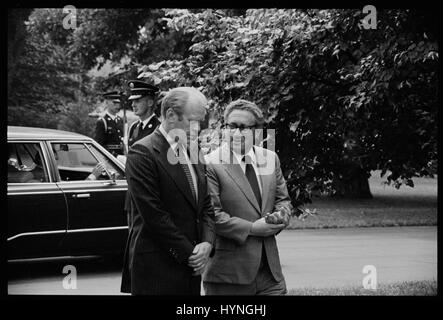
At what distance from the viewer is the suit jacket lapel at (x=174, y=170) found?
414cm

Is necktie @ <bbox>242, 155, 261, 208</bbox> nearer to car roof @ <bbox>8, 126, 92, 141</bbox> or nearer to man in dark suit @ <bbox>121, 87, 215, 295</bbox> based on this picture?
man in dark suit @ <bbox>121, 87, 215, 295</bbox>

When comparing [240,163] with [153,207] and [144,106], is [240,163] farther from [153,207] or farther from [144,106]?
[144,106]

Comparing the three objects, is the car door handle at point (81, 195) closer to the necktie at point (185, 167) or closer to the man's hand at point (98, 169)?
the man's hand at point (98, 169)

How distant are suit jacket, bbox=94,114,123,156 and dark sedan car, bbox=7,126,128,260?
182 centimetres

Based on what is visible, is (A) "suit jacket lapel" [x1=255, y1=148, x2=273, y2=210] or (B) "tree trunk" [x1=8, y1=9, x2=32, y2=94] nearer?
(A) "suit jacket lapel" [x1=255, y1=148, x2=273, y2=210]

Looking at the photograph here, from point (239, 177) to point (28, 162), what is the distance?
4993 mm

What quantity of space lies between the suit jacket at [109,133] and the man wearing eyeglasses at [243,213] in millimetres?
6893

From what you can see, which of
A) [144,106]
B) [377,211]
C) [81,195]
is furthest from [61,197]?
[377,211]

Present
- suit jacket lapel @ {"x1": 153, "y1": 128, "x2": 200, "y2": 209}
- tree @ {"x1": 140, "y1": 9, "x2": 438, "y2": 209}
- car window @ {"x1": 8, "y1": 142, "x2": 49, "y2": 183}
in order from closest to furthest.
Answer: suit jacket lapel @ {"x1": 153, "y1": 128, "x2": 200, "y2": 209} < tree @ {"x1": 140, "y1": 9, "x2": 438, "y2": 209} < car window @ {"x1": 8, "y1": 142, "x2": 49, "y2": 183}

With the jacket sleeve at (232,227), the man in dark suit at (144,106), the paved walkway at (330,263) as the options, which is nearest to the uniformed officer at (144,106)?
the man in dark suit at (144,106)

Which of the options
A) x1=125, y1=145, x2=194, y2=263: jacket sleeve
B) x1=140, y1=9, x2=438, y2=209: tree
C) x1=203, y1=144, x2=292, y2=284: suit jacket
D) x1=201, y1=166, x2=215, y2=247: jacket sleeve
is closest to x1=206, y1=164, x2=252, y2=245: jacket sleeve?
x1=203, y1=144, x2=292, y2=284: suit jacket

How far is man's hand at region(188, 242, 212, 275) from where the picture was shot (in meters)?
4.12

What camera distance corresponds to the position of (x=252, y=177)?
15.4 feet
